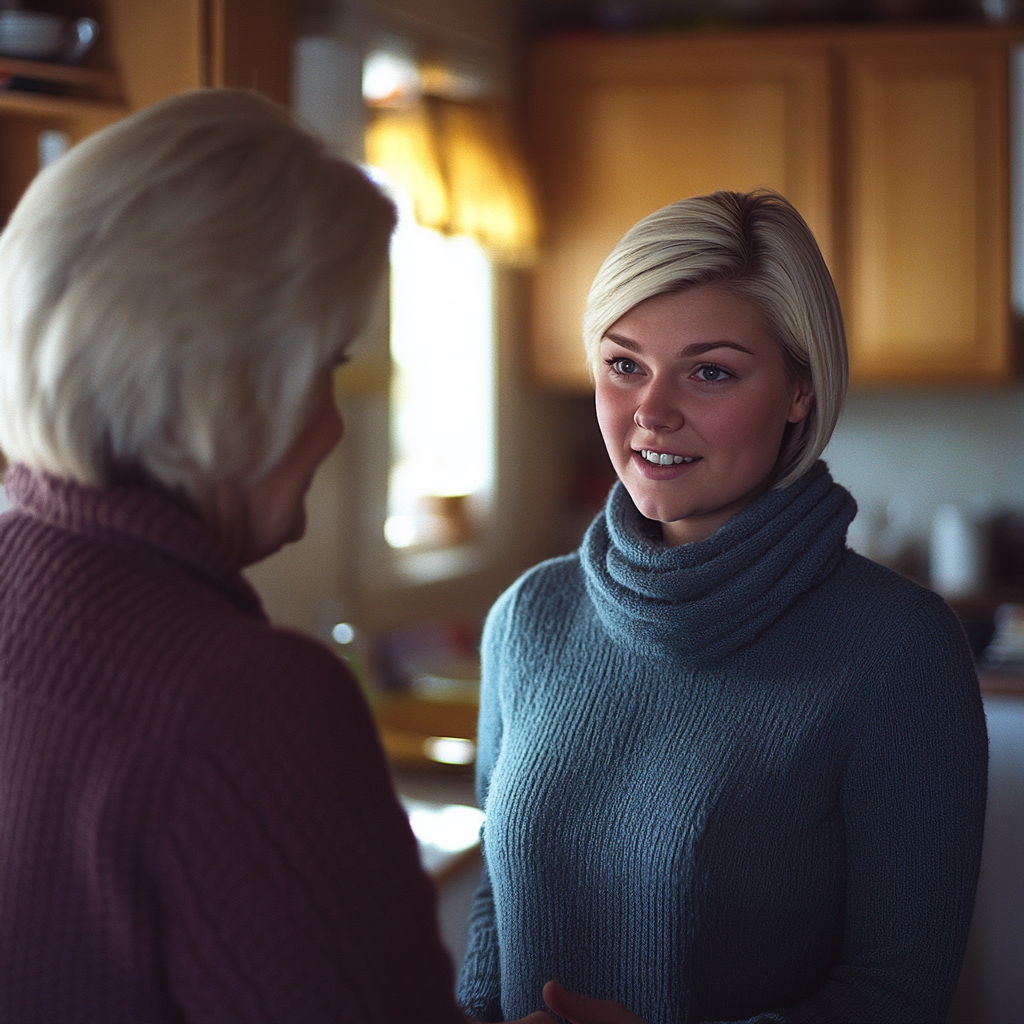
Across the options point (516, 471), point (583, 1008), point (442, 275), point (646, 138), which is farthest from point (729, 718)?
point (646, 138)

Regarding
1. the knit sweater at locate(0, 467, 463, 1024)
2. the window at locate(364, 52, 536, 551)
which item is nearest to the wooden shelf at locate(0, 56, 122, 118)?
the window at locate(364, 52, 536, 551)

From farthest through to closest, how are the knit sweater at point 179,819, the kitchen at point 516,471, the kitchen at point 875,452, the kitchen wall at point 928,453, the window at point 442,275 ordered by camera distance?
the kitchen wall at point 928,453
the kitchen at point 875,452
the window at point 442,275
the kitchen at point 516,471
the knit sweater at point 179,819

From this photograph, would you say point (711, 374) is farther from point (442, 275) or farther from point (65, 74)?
point (442, 275)

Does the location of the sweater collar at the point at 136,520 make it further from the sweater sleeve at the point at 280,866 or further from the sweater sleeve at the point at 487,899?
the sweater sleeve at the point at 487,899

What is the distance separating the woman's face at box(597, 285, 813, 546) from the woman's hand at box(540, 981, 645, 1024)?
438mm

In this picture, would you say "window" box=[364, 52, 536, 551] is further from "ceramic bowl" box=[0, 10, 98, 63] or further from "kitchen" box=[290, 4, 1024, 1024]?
"ceramic bowl" box=[0, 10, 98, 63]

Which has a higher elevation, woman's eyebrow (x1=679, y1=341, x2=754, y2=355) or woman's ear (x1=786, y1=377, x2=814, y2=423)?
woman's eyebrow (x1=679, y1=341, x2=754, y2=355)

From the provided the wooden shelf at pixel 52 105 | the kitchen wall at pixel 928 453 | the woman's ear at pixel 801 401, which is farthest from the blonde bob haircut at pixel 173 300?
the kitchen wall at pixel 928 453

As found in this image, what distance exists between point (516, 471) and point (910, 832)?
2699 mm

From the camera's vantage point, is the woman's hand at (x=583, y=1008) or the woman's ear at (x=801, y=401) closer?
the woman's hand at (x=583, y=1008)

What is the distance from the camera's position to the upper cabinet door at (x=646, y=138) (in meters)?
3.51

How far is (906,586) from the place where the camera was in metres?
1.15

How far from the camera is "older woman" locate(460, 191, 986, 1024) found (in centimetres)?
108

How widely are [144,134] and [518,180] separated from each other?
2708 millimetres
